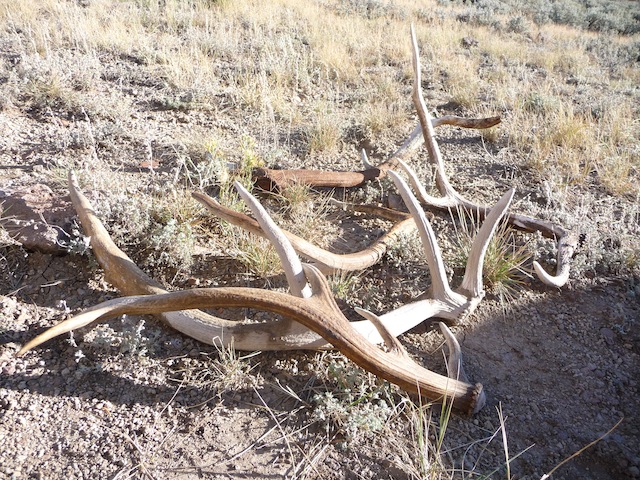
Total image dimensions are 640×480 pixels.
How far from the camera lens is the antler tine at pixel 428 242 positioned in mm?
2436

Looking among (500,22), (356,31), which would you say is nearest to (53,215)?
(356,31)

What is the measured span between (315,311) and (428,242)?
81cm

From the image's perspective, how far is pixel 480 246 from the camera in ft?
8.25

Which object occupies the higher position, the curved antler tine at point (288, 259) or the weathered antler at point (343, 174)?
the curved antler tine at point (288, 259)

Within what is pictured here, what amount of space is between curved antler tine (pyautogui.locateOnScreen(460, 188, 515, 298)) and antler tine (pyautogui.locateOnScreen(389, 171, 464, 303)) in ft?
0.36

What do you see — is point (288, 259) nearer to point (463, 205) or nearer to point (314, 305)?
point (314, 305)

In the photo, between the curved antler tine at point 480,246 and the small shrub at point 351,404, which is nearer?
the small shrub at point 351,404

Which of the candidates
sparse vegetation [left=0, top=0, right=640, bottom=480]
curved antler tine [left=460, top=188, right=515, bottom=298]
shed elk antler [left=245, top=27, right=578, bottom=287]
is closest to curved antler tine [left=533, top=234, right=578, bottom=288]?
shed elk antler [left=245, top=27, right=578, bottom=287]

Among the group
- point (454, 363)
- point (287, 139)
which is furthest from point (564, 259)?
point (287, 139)

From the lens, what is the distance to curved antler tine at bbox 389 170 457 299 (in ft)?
7.99

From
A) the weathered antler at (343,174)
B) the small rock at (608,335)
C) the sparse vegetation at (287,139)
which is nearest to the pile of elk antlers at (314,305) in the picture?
the sparse vegetation at (287,139)

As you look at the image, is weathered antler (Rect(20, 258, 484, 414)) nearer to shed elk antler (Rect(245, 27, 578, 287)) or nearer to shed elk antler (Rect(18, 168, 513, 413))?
shed elk antler (Rect(18, 168, 513, 413))

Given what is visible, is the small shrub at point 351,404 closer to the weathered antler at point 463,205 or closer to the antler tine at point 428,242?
the antler tine at point 428,242

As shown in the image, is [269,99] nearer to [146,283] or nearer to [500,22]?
[146,283]
